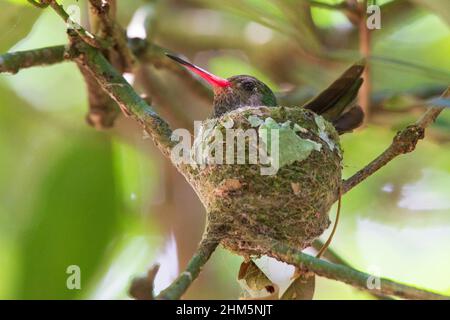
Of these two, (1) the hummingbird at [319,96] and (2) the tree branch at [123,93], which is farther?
(1) the hummingbird at [319,96]

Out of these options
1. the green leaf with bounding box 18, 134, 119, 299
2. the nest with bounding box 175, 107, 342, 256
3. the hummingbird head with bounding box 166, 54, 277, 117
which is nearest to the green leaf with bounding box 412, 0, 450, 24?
the nest with bounding box 175, 107, 342, 256

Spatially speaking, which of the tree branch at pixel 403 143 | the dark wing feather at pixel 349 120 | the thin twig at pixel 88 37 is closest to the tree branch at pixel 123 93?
the thin twig at pixel 88 37

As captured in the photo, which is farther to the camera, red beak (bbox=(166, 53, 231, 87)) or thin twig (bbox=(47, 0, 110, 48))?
red beak (bbox=(166, 53, 231, 87))

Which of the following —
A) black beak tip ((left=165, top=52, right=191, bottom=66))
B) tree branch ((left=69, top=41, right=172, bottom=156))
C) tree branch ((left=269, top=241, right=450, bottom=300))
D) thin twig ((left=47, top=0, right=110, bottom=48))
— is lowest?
tree branch ((left=269, top=241, right=450, bottom=300))

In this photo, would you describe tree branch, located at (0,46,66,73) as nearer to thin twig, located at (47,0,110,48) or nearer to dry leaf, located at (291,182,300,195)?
thin twig, located at (47,0,110,48)

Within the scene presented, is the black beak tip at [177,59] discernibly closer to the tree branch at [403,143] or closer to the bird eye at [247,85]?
the bird eye at [247,85]

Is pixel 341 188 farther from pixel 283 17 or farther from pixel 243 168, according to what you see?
pixel 283 17
